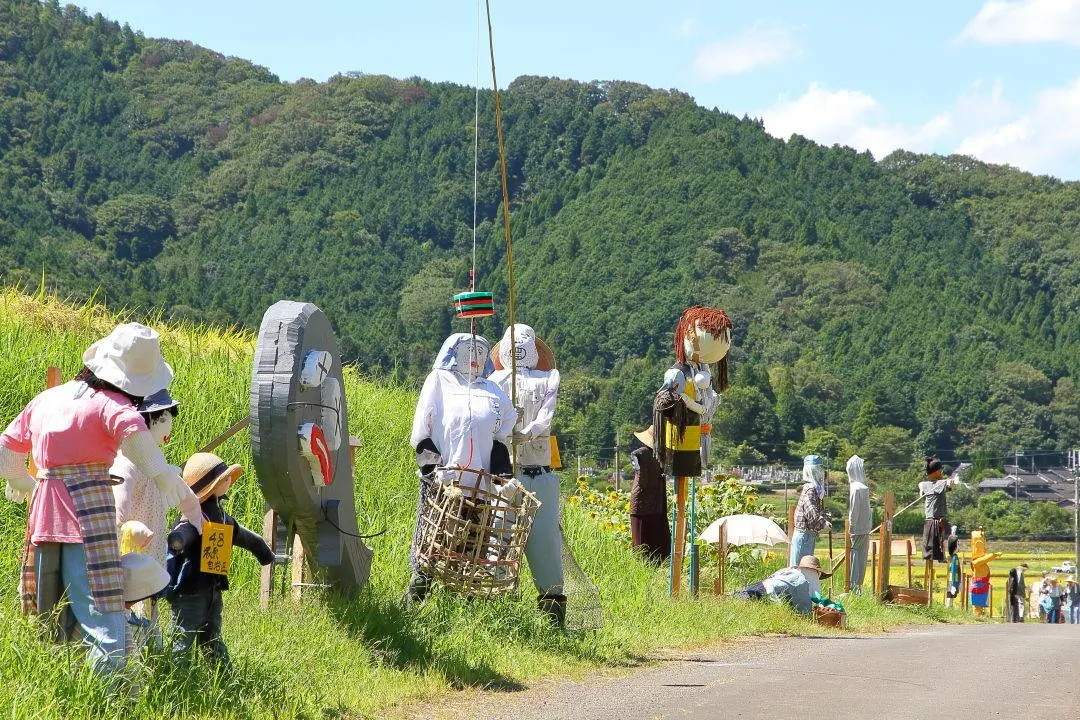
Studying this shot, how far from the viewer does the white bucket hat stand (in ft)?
18.6

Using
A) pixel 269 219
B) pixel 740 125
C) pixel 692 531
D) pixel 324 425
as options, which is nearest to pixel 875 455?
pixel 269 219

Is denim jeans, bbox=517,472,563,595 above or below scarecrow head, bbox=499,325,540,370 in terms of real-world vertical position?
below

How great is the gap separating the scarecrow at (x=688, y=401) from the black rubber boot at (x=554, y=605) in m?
2.40

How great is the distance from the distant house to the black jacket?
6655 centimetres

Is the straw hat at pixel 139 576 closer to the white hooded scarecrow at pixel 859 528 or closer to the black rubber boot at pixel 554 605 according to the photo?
the black rubber boot at pixel 554 605

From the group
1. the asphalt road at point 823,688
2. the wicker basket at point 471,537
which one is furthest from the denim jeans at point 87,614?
the wicker basket at point 471,537

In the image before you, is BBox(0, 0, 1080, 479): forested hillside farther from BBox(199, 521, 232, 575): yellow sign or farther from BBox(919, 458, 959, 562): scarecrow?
BBox(199, 521, 232, 575): yellow sign

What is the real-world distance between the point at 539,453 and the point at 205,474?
328cm

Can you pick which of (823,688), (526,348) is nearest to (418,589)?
(526,348)

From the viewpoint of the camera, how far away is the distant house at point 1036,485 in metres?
73.6

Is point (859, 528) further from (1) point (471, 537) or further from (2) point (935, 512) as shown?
(1) point (471, 537)

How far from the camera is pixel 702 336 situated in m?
12.0

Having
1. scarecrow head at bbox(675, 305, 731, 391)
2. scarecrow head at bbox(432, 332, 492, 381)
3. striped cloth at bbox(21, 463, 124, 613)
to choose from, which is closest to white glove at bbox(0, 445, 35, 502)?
striped cloth at bbox(21, 463, 124, 613)

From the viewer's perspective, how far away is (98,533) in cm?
558
